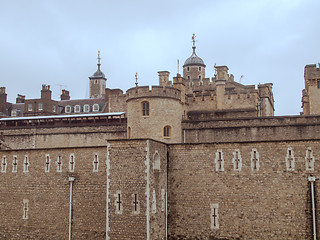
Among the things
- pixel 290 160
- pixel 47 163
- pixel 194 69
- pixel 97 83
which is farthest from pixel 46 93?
pixel 290 160

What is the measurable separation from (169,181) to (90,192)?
5.17 meters

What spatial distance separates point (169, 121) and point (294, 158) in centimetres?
1079

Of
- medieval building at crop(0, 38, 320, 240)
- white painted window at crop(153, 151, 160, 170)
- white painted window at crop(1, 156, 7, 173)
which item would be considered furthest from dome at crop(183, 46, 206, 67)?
white painted window at crop(153, 151, 160, 170)

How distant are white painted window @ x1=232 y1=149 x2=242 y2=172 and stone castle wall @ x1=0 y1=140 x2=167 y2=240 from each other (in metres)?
4.30

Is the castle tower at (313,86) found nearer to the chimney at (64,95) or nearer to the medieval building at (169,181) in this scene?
the medieval building at (169,181)

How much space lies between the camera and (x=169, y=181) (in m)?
28.6

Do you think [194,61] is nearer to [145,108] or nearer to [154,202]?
[145,108]

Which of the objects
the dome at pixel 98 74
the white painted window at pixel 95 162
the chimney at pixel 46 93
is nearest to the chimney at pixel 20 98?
the chimney at pixel 46 93

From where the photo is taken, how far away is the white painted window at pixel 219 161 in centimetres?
2759

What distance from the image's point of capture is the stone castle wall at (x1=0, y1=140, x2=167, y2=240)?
25.6 m

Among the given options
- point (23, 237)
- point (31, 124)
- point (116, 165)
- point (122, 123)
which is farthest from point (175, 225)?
point (31, 124)

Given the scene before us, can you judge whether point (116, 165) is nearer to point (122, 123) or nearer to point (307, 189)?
point (307, 189)

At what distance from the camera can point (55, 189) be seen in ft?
99.3

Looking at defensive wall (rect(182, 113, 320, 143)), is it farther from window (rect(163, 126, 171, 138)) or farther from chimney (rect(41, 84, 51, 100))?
chimney (rect(41, 84, 51, 100))
